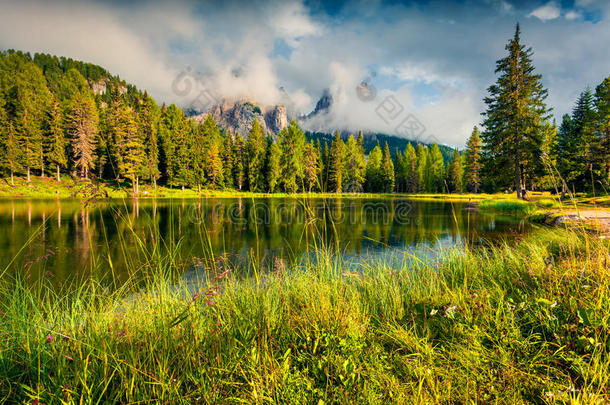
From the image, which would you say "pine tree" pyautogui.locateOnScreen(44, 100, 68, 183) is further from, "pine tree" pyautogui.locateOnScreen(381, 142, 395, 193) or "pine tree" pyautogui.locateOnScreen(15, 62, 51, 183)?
"pine tree" pyautogui.locateOnScreen(381, 142, 395, 193)

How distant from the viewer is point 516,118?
22.0 metres

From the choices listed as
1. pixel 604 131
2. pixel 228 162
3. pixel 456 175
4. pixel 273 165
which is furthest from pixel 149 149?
pixel 456 175

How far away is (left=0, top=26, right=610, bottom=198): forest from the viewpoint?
62.5 ft

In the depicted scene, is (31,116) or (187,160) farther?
(187,160)

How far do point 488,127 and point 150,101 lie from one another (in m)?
55.1

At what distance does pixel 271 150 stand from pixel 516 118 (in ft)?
122

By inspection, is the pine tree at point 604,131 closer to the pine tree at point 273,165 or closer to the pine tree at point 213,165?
the pine tree at point 273,165

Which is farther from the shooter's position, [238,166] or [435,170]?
[435,170]

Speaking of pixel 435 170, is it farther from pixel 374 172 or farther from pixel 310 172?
pixel 310 172

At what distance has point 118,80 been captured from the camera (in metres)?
124

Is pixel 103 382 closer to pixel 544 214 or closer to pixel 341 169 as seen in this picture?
pixel 544 214

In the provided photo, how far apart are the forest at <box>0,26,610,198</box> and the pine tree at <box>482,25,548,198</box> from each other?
9 centimetres

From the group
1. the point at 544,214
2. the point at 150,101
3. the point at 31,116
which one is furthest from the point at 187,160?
the point at 544,214

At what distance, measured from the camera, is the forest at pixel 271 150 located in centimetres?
1905
